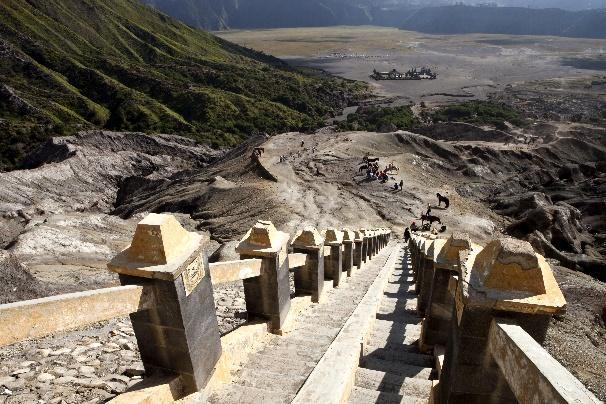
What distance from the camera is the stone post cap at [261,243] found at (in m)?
5.36

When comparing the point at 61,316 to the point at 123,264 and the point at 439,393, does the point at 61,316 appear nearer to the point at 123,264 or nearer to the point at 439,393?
the point at 123,264

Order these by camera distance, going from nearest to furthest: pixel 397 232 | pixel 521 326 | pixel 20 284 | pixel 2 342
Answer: pixel 2 342 → pixel 521 326 → pixel 20 284 → pixel 397 232

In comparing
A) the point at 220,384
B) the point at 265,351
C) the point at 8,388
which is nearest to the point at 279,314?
the point at 265,351

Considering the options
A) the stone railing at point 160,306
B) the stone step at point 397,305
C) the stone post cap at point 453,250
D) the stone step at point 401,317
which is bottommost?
the stone step at point 397,305

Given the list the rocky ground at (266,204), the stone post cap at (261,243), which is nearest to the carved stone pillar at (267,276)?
the stone post cap at (261,243)

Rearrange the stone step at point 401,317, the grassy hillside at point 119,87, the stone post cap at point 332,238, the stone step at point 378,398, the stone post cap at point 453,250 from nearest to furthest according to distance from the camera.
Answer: the stone step at point 378,398, the stone post cap at point 453,250, the stone step at point 401,317, the stone post cap at point 332,238, the grassy hillside at point 119,87

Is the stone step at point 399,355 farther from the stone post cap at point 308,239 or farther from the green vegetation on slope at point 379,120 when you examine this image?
the green vegetation on slope at point 379,120

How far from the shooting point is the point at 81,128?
61.0 metres

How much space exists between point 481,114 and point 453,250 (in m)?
86.2

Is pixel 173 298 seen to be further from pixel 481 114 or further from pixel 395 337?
pixel 481 114

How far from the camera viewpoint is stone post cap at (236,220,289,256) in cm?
536

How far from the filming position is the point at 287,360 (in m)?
4.84

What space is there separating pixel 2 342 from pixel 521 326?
3380mm

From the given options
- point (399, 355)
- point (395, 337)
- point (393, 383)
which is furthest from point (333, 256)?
point (393, 383)
